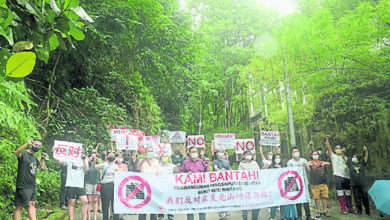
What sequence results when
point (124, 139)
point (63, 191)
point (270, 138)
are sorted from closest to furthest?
1. point (63, 191)
2. point (124, 139)
3. point (270, 138)

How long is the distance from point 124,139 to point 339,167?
20.1ft

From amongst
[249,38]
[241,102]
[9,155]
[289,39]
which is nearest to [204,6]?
[249,38]

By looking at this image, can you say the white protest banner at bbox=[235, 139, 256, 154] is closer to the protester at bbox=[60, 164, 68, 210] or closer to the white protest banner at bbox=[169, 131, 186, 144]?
the white protest banner at bbox=[169, 131, 186, 144]

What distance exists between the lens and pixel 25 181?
5363 mm

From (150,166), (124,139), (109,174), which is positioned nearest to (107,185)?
(109,174)

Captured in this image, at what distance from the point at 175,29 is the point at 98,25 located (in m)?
3.44

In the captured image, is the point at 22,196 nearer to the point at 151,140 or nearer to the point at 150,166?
the point at 150,166

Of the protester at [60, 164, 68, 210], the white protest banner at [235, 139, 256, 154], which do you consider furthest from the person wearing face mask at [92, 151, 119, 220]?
the white protest banner at [235, 139, 256, 154]

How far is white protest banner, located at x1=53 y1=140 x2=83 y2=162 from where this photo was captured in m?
6.77

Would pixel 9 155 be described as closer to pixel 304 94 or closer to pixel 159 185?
pixel 159 185

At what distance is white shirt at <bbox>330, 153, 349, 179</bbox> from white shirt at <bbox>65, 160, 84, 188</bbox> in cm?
628

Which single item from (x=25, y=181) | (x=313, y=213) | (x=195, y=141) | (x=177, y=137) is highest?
(x=177, y=137)

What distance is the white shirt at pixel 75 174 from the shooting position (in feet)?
22.7

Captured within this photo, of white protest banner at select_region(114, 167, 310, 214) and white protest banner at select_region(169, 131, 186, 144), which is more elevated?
white protest banner at select_region(169, 131, 186, 144)
